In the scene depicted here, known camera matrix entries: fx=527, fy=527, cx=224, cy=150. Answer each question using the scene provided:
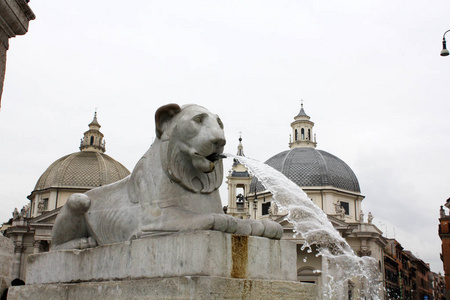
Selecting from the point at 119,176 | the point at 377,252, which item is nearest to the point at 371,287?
the point at 377,252

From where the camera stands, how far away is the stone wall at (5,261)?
267 inches

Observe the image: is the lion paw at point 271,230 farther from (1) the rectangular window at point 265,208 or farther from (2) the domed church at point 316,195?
(1) the rectangular window at point 265,208

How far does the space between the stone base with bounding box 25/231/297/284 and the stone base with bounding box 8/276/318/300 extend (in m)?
0.10

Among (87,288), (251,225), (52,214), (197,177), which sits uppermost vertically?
(52,214)

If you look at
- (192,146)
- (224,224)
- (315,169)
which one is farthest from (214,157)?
(315,169)

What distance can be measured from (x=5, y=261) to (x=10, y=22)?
10.7ft

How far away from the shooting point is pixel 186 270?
4199 millimetres

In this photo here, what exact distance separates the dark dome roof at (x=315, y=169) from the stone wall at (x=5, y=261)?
187 ft

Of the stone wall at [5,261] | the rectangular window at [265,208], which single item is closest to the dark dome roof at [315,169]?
the rectangular window at [265,208]

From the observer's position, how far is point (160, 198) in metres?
4.84

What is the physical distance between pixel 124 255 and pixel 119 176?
6482 centimetres

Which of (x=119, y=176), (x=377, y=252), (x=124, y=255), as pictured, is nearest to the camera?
(x=124, y=255)

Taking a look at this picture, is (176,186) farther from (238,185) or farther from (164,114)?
(238,185)

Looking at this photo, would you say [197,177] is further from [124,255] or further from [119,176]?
[119,176]
